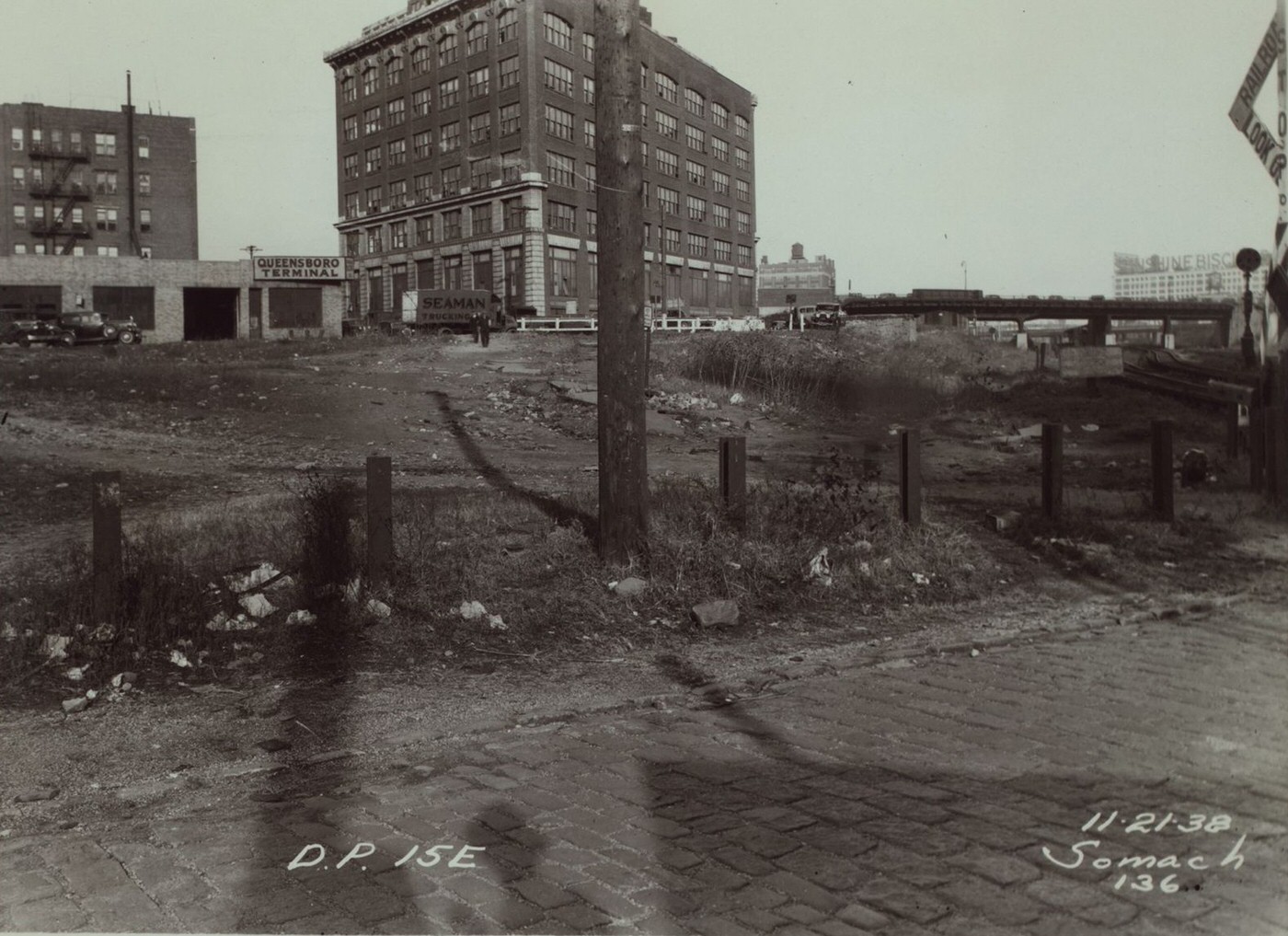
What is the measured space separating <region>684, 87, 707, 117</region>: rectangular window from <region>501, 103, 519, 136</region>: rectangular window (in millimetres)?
11020

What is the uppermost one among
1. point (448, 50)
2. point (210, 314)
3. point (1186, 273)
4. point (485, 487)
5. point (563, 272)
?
point (448, 50)

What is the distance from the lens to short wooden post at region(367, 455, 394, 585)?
644cm

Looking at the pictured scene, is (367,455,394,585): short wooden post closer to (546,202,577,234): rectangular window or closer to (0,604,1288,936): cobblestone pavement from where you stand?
(0,604,1288,936): cobblestone pavement

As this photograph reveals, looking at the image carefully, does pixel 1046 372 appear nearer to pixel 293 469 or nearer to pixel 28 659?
pixel 293 469

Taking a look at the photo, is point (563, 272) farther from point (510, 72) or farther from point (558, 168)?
point (510, 72)

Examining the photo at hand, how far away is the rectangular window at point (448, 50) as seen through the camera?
60.4 meters

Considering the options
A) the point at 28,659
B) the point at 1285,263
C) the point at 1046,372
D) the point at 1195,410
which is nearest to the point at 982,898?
the point at 1285,263

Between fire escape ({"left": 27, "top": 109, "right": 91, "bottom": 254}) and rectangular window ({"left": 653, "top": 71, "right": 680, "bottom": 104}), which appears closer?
rectangular window ({"left": 653, "top": 71, "right": 680, "bottom": 104})

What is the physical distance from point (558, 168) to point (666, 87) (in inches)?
370

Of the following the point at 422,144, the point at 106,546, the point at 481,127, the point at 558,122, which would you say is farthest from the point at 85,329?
the point at 106,546

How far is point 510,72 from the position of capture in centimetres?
5756

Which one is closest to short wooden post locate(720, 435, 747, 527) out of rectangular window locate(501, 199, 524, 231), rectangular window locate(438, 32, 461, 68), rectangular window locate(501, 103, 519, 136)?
rectangular window locate(501, 199, 524, 231)

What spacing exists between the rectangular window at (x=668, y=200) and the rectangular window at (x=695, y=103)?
476 cm

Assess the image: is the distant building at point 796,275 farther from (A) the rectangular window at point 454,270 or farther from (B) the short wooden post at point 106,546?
(B) the short wooden post at point 106,546
